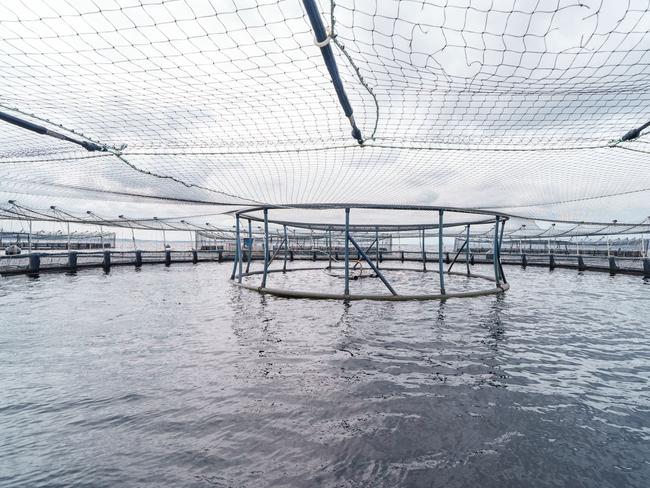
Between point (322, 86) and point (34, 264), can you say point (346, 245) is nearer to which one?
point (322, 86)

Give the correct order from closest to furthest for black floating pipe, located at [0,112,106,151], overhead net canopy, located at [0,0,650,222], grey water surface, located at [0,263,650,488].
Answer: grey water surface, located at [0,263,650,488], overhead net canopy, located at [0,0,650,222], black floating pipe, located at [0,112,106,151]

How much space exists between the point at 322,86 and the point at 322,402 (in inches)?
232

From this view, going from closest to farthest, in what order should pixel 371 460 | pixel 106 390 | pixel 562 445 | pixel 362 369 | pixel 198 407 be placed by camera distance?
1. pixel 371 460
2. pixel 562 445
3. pixel 198 407
4. pixel 106 390
5. pixel 362 369

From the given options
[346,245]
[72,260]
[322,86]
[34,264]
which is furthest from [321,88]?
[72,260]

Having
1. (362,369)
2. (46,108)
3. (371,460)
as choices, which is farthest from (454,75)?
(46,108)

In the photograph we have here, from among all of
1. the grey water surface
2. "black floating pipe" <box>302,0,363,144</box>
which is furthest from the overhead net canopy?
the grey water surface

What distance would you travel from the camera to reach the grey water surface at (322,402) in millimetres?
2164

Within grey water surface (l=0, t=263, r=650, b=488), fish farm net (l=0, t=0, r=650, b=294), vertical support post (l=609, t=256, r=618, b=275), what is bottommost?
grey water surface (l=0, t=263, r=650, b=488)

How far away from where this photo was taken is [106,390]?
3314 mm

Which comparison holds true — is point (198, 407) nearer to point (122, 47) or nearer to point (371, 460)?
point (371, 460)

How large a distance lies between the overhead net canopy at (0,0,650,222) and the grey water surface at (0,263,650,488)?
4.42 meters

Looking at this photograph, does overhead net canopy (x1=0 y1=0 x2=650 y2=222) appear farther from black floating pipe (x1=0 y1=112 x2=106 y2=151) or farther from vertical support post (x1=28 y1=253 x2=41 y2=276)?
vertical support post (x1=28 y1=253 x2=41 y2=276)

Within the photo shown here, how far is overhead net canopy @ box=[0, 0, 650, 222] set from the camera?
451cm

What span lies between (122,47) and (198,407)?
18.5 ft
